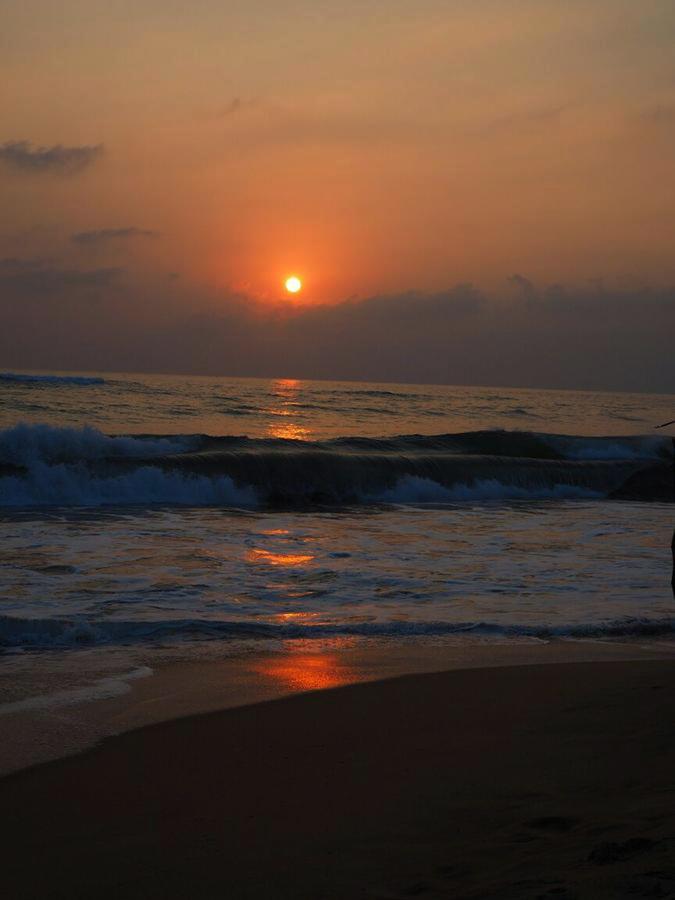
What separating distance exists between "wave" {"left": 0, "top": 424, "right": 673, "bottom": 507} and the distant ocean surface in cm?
5

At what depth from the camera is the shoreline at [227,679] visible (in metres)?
5.09

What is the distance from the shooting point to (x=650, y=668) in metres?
6.38

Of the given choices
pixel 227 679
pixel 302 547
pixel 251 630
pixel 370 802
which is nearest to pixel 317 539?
pixel 302 547

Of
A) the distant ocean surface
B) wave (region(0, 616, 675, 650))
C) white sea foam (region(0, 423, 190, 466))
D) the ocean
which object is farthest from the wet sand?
white sea foam (region(0, 423, 190, 466))

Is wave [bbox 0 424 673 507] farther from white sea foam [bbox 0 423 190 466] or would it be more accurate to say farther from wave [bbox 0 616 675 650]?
wave [bbox 0 616 675 650]

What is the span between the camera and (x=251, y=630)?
25.5 feet

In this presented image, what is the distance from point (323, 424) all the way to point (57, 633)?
3258 cm

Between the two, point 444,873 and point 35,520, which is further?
point 35,520

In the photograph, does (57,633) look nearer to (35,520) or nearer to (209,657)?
(209,657)

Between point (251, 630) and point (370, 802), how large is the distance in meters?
3.91

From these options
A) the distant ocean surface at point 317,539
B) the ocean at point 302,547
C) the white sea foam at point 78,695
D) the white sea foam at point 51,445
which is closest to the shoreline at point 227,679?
the white sea foam at point 78,695

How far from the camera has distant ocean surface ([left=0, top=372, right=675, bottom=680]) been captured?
26.4 feet

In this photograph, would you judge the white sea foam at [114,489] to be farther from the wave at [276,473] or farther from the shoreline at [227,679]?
the shoreline at [227,679]

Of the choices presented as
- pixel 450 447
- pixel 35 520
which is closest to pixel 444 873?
pixel 35 520
